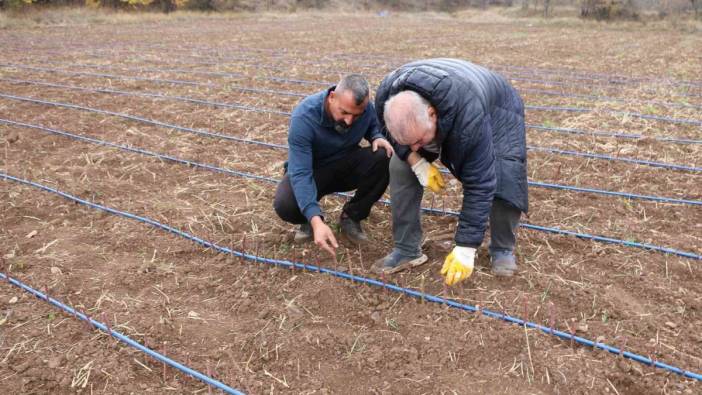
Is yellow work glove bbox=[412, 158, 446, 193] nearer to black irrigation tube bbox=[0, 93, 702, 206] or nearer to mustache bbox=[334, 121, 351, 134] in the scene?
mustache bbox=[334, 121, 351, 134]

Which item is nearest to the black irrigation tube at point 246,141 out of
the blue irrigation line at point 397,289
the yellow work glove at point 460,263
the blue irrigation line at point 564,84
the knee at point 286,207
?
the blue irrigation line at point 397,289

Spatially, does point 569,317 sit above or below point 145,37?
below

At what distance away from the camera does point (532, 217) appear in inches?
132

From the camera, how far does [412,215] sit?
263 cm

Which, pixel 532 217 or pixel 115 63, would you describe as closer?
pixel 532 217

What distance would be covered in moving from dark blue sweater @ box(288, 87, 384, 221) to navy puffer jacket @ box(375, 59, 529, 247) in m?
0.35

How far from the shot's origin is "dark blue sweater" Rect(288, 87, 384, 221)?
248 cm

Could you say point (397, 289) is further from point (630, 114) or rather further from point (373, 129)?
point (630, 114)

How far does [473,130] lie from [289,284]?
4.11 feet

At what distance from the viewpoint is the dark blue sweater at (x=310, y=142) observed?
2.48 m

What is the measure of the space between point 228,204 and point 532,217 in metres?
2.09

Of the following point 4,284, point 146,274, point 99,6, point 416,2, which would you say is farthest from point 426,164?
point 416,2

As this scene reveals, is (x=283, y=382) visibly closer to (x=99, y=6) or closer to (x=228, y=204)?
(x=228, y=204)

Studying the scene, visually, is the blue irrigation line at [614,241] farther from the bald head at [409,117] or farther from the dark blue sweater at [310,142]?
the bald head at [409,117]
